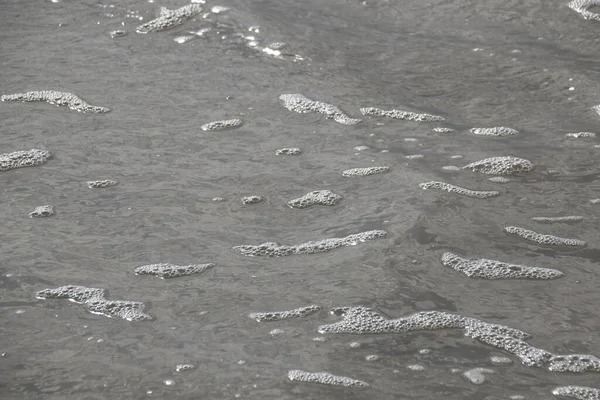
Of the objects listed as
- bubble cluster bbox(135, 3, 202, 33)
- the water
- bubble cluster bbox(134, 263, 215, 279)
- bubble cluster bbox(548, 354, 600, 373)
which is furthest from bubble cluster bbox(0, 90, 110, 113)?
bubble cluster bbox(548, 354, 600, 373)

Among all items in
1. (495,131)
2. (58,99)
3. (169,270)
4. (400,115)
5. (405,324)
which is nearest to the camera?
(405,324)

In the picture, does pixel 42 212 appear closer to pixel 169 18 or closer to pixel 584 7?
pixel 169 18

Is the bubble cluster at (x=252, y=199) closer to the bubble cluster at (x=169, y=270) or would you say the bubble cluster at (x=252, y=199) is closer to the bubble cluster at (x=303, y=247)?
the bubble cluster at (x=303, y=247)

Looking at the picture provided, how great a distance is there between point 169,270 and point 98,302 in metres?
0.22

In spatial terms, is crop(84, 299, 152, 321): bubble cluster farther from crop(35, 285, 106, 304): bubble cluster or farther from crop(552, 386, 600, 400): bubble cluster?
crop(552, 386, 600, 400): bubble cluster

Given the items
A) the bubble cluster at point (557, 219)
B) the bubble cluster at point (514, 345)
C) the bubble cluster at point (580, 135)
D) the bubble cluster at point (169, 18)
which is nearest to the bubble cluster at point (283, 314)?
the bubble cluster at point (514, 345)

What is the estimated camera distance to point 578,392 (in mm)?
1787

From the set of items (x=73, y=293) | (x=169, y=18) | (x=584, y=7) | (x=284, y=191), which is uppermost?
(x=584, y=7)

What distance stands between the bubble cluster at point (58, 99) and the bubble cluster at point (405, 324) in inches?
60.8

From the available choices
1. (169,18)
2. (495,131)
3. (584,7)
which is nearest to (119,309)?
Answer: (495,131)

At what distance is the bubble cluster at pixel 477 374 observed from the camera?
1.82 m

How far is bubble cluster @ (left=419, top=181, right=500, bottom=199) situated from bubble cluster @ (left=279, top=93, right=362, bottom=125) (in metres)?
0.52

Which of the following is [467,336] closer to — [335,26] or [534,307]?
[534,307]

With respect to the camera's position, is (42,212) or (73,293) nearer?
(73,293)
